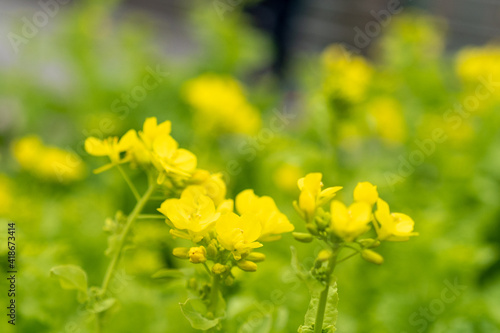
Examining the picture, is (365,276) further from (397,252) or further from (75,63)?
(75,63)

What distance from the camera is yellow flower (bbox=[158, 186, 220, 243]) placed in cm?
65

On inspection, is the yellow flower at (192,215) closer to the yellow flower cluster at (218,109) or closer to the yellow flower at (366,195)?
the yellow flower at (366,195)

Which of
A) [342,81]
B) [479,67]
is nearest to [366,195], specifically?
[342,81]

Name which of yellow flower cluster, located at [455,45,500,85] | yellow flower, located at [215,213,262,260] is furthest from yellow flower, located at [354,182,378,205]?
yellow flower cluster, located at [455,45,500,85]

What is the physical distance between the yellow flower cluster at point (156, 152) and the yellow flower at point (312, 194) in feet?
0.47

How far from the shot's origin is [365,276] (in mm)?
1385

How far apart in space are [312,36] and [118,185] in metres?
2.87

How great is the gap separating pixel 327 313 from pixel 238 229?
15cm

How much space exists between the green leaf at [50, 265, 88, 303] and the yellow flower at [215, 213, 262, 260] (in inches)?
8.4

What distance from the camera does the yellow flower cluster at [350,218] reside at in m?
0.60

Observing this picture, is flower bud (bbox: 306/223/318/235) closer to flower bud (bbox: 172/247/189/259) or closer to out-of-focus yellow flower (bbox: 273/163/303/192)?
flower bud (bbox: 172/247/189/259)

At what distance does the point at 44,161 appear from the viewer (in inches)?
57.0

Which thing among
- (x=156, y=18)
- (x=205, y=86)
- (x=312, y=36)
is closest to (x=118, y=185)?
(x=205, y=86)

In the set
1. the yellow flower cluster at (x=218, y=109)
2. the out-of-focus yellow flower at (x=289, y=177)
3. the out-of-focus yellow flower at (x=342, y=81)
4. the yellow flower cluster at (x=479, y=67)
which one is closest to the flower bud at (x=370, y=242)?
the out-of-focus yellow flower at (x=342, y=81)
